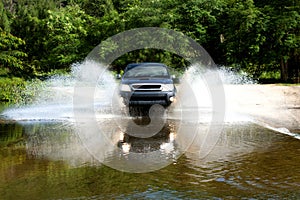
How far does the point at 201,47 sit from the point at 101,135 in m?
20.0

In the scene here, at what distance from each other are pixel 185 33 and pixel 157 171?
2260 cm

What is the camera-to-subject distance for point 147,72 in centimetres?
1383

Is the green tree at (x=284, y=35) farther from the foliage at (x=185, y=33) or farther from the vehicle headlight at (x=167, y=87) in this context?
the vehicle headlight at (x=167, y=87)

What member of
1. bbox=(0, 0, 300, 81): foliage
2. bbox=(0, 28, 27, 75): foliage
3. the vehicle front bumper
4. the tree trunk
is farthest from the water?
the tree trunk

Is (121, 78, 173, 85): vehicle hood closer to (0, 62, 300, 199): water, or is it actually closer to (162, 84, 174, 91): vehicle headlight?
(162, 84, 174, 91): vehicle headlight

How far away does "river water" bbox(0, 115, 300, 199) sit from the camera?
4.99m

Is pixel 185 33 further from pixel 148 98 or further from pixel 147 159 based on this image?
pixel 147 159

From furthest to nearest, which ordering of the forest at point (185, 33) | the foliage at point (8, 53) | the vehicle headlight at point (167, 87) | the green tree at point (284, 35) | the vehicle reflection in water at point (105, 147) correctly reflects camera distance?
the forest at point (185, 33), the green tree at point (284, 35), the foliage at point (8, 53), the vehicle headlight at point (167, 87), the vehicle reflection in water at point (105, 147)

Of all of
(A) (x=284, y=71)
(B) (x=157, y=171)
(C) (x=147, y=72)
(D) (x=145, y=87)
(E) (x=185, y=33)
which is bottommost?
(B) (x=157, y=171)

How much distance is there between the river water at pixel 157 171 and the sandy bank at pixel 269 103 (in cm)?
229

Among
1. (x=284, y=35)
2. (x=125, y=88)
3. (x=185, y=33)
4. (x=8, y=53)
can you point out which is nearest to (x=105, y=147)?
(x=125, y=88)

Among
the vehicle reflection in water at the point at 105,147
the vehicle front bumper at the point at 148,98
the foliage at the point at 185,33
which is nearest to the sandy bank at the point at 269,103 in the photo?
the vehicle front bumper at the point at 148,98

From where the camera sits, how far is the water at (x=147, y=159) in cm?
509

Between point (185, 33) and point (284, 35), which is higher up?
point (185, 33)
